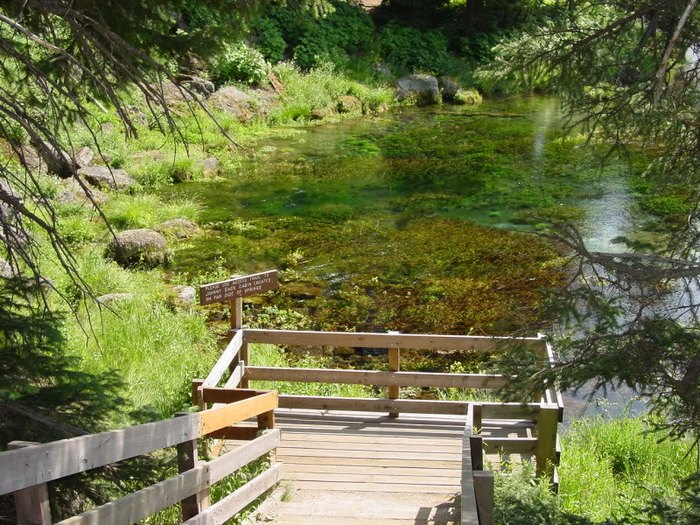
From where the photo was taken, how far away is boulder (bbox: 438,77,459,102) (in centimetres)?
3170

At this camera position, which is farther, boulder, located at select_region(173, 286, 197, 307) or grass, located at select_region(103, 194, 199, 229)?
grass, located at select_region(103, 194, 199, 229)

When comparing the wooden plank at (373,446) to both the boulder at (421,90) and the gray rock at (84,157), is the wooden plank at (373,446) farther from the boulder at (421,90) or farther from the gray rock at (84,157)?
the boulder at (421,90)

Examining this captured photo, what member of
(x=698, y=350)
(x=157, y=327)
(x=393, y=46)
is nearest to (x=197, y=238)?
(x=157, y=327)

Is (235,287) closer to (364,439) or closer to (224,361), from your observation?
(224,361)

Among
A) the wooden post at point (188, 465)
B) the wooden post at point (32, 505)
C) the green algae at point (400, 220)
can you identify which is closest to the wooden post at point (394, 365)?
the green algae at point (400, 220)

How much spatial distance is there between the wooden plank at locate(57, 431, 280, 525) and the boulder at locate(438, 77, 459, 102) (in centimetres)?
2747

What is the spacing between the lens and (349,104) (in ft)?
92.3

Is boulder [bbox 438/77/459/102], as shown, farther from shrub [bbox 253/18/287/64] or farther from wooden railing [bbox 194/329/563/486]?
wooden railing [bbox 194/329/563/486]

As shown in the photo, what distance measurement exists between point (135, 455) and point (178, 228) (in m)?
12.4

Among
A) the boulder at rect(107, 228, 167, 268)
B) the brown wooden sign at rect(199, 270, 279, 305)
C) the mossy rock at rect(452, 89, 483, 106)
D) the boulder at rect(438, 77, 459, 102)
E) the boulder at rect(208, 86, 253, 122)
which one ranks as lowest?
the brown wooden sign at rect(199, 270, 279, 305)

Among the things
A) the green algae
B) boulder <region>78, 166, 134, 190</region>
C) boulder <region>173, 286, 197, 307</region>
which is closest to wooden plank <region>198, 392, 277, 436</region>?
the green algae

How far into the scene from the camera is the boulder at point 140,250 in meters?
13.9

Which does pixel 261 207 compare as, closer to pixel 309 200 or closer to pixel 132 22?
pixel 309 200

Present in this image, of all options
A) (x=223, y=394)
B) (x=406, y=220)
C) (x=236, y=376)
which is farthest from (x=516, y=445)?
(x=406, y=220)
